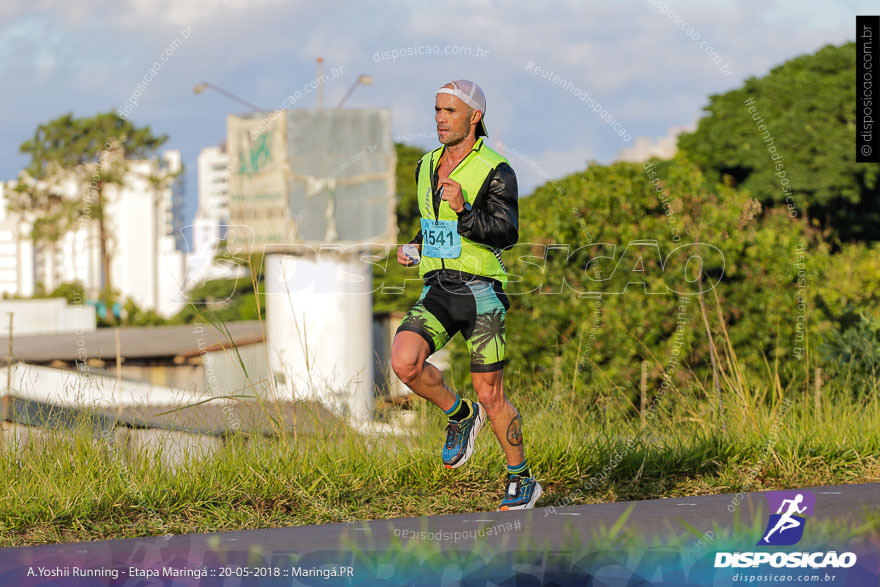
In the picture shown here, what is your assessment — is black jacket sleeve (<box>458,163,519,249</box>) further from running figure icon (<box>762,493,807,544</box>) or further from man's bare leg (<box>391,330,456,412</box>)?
running figure icon (<box>762,493,807,544</box>)

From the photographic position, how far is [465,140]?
470 centimetres

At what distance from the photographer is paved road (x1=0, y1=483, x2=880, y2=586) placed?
3.76 metres

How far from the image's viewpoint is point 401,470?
542cm

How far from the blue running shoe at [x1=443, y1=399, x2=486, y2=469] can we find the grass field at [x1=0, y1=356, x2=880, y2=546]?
46 cm

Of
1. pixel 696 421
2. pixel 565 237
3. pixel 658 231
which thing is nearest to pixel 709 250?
pixel 658 231

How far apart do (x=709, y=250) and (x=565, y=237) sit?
163cm

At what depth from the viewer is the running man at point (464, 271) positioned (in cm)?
461

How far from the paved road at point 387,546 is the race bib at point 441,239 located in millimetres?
1221

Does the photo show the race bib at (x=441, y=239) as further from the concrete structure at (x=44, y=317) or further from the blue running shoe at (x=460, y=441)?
the concrete structure at (x=44, y=317)

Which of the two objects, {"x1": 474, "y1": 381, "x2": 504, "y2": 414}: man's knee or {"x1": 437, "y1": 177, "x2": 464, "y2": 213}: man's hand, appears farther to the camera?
{"x1": 474, "y1": 381, "x2": 504, "y2": 414}: man's knee

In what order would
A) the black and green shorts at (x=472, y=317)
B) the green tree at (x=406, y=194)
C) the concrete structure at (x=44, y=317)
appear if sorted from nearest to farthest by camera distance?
the black and green shorts at (x=472, y=317), the green tree at (x=406, y=194), the concrete structure at (x=44, y=317)

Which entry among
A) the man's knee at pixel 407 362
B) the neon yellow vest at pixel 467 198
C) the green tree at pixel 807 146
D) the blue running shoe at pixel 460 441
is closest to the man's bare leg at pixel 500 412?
the blue running shoe at pixel 460 441

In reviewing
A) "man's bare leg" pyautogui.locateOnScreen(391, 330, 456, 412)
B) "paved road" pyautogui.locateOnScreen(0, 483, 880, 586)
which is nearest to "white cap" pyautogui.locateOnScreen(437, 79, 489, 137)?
"man's bare leg" pyautogui.locateOnScreen(391, 330, 456, 412)

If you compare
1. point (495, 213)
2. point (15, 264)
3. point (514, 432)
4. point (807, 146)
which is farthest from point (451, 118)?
point (15, 264)
